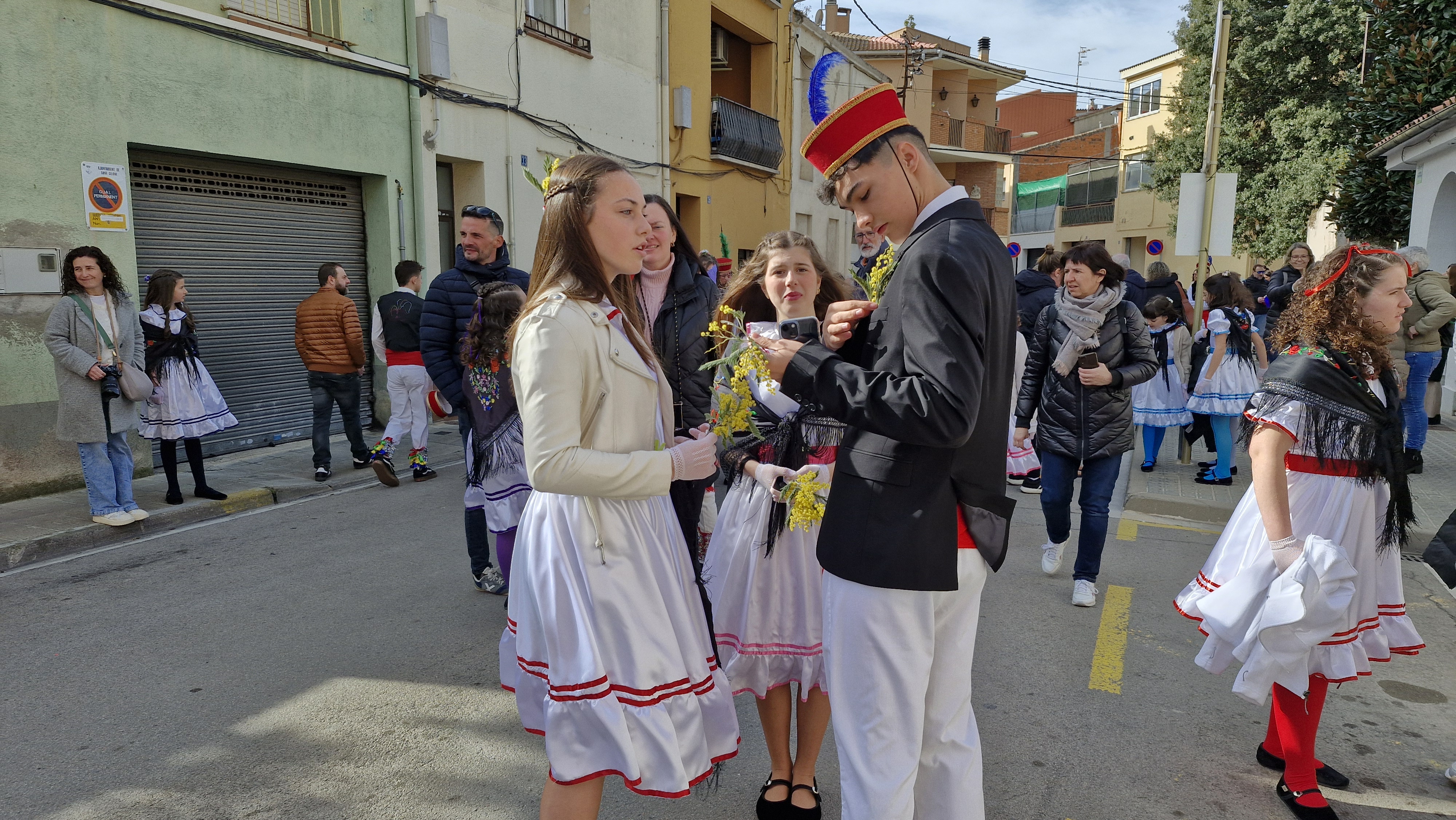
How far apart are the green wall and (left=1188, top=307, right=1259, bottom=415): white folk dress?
29.5 ft

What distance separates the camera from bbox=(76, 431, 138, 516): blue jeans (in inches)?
247

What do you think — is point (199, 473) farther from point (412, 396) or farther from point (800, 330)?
point (800, 330)

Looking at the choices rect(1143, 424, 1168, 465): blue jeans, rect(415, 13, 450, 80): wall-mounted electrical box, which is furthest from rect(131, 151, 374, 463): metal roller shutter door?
rect(1143, 424, 1168, 465): blue jeans

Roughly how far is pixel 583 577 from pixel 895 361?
2.90 feet

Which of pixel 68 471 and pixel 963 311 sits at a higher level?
pixel 963 311

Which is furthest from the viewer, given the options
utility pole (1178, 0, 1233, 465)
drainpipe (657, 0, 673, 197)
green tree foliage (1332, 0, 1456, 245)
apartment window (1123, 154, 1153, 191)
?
apartment window (1123, 154, 1153, 191)

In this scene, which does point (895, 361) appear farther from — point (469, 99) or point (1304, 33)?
point (1304, 33)

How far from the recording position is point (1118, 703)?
3.76 metres

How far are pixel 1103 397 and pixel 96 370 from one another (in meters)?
6.39

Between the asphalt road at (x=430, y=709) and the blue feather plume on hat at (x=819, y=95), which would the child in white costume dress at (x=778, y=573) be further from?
the blue feather plume on hat at (x=819, y=95)

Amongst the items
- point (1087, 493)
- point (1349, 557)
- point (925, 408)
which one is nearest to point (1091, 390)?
point (1087, 493)

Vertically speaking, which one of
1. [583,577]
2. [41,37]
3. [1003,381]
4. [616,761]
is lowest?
[616,761]

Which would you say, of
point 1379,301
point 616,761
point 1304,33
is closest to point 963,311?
point 616,761

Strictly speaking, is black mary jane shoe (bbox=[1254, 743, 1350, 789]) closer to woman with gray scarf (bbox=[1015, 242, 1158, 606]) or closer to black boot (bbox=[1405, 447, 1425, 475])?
black boot (bbox=[1405, 447, 1425, 475])
